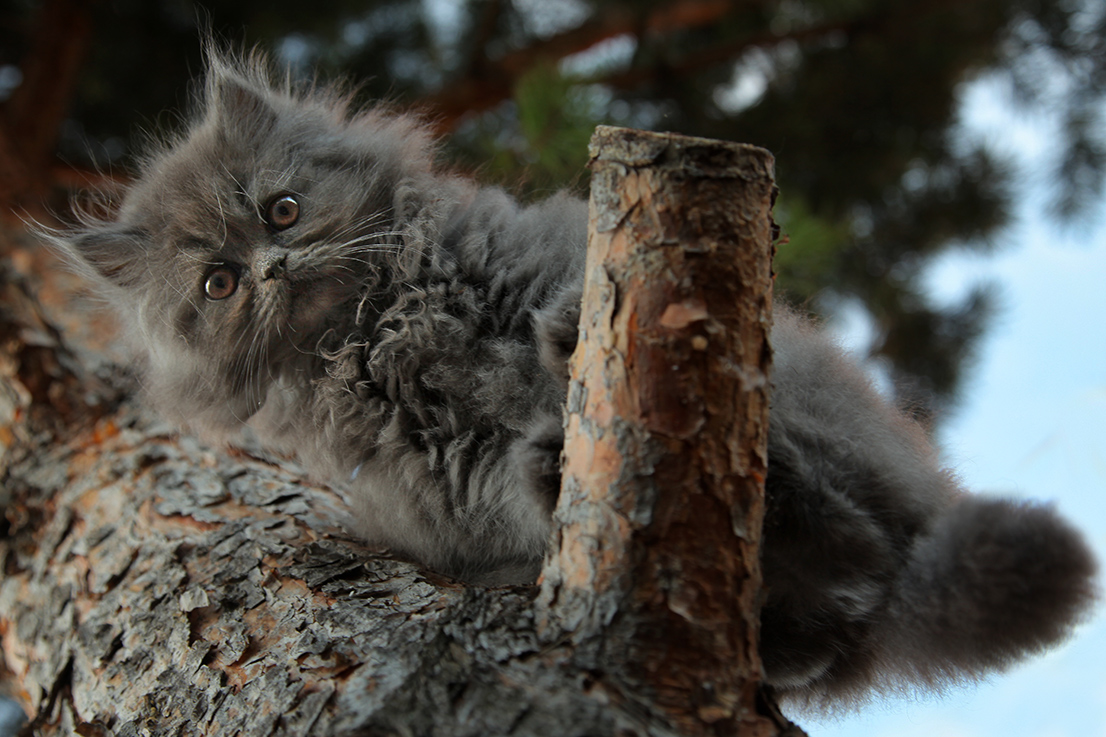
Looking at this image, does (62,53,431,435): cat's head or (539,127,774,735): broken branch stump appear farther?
(62,53,431,435): cat's head

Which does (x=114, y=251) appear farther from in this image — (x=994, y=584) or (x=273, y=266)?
(x=994, y=584)

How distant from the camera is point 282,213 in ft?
4.66

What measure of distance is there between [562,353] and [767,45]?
7.13ft

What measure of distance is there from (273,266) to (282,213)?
0.40 ft

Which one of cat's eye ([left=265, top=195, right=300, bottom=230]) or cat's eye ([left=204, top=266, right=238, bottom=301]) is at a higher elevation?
cat's eye ([left=265, top=195, right=300, bottom=230])

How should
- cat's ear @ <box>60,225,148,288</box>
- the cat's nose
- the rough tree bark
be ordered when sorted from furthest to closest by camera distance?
cat's ear @ <box>60,225,148,288</box>, the cat's nose, the rough tree bark

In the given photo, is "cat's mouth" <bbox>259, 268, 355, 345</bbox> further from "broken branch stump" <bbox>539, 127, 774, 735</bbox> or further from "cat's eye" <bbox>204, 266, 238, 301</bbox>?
"broken branch stump" <bbox>539, 127, 774, 735</bbox>

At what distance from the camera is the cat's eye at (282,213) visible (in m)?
1.42

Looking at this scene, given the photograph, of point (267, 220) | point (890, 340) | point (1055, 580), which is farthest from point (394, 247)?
point (890, 340)

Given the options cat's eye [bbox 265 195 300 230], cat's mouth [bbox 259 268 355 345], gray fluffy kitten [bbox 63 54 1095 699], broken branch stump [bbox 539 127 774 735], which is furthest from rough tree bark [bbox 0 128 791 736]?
cat's eye [bbox 265 195 300 230]

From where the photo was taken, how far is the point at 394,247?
1409 mm

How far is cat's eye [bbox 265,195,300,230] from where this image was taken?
4.64 ft

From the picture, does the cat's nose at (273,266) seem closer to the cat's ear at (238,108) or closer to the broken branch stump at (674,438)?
the cat's ear at (238,108)

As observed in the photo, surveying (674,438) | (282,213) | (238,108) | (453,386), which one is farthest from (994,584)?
(238,108)
